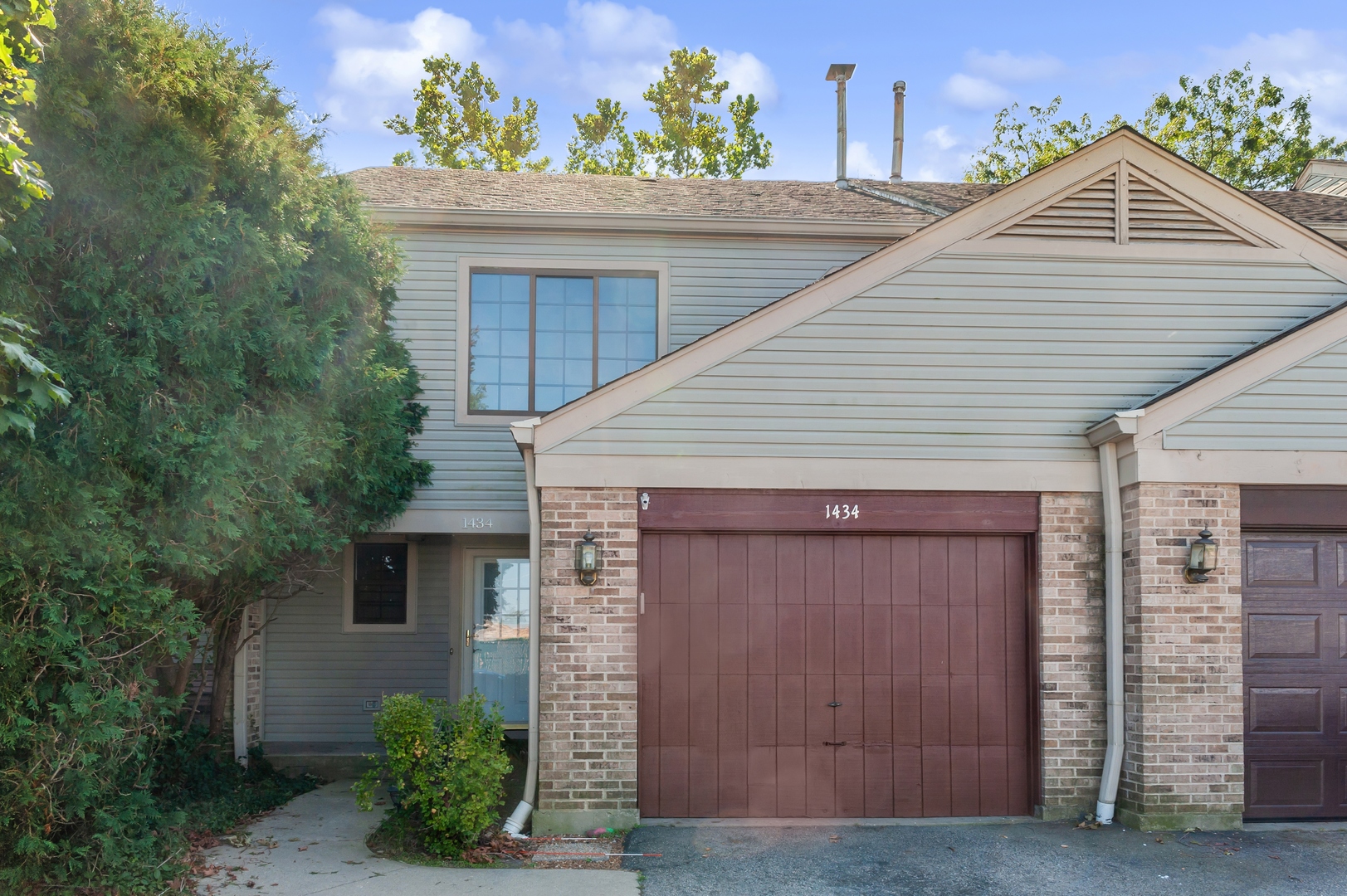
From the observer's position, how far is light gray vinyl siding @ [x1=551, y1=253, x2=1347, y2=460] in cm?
780

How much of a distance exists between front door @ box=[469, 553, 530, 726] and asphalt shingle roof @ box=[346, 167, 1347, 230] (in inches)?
149

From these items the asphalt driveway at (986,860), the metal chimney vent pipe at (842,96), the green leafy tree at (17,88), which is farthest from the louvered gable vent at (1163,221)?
the green leafy tree at (17,88)

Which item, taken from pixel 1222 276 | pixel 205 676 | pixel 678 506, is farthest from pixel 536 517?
pixel 1222 276

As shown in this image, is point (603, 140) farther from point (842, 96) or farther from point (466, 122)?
point (842, 96)

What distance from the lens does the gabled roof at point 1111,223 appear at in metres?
7.99

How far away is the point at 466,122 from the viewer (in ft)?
90.5

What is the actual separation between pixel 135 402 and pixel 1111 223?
23.3 ft

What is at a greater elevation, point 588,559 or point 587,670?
point 588,559

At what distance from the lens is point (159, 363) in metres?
6.51

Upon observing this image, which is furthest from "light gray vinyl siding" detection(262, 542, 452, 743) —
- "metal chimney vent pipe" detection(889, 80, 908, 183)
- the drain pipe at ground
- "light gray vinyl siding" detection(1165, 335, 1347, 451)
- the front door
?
"metal chimney vent pipe" detection(889, 80, 908, 183)

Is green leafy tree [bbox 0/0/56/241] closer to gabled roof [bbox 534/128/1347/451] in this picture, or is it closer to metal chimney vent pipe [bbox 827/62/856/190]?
gabled roof [bbox 534/128/1347/451]

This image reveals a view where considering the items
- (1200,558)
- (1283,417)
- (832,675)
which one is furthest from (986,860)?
(1283,417)

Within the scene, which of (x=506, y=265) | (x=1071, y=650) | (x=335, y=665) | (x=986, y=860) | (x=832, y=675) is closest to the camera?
(x=986, y=860)

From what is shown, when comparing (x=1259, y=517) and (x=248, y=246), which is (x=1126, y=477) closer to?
(x=1259, y=517)
